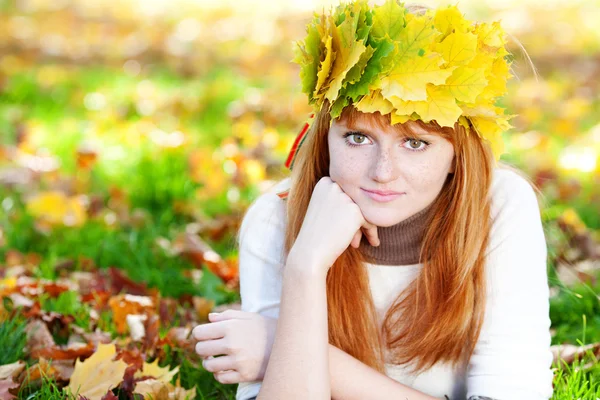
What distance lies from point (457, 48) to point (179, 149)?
2373 mm

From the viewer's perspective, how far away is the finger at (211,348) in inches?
80.9

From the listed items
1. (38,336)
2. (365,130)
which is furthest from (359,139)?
(38,336)

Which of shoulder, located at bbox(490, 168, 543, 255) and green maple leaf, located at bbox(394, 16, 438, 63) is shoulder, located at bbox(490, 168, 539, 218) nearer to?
shoulder, located at bbox(490, 168, 543, 255)

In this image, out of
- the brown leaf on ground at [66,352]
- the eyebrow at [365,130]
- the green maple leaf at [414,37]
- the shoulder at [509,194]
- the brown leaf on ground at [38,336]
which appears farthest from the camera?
the brown leaf on ground at [38,336]

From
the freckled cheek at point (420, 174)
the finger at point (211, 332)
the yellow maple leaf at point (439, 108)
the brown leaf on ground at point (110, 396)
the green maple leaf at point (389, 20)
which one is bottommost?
the brown leaf on ground at point (110, 396)

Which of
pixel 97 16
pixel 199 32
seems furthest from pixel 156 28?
pixel 97 16

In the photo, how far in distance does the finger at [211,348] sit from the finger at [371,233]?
1.50 ft

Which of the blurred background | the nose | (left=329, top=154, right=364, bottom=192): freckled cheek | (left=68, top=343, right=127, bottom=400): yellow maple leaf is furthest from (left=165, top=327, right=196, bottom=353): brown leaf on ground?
the nose

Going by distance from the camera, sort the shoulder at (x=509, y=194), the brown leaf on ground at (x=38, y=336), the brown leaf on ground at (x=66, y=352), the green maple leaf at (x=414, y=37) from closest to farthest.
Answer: the green maple leaf at (x=414, y=37), the shoulder at (x=509, y=194), the brown leaf on ground at (x=66, y=352), the brown leaf on ground at (x=38, y=336)

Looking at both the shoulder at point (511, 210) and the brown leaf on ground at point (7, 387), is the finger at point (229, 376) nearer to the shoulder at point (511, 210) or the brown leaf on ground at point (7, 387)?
the brown leaf on ground at point (7, 387)

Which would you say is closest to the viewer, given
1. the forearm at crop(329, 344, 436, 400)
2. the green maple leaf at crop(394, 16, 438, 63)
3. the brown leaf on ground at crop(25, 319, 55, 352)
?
the green maple leaf at crop(394, 16, 438, 63)

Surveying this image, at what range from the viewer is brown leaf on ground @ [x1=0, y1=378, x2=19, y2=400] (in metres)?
2.19

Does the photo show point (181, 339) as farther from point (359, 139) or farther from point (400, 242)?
point (359, 139)

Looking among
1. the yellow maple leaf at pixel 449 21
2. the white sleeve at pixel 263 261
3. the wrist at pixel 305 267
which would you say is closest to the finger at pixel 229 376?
the white sleeve at pixel 263 261
